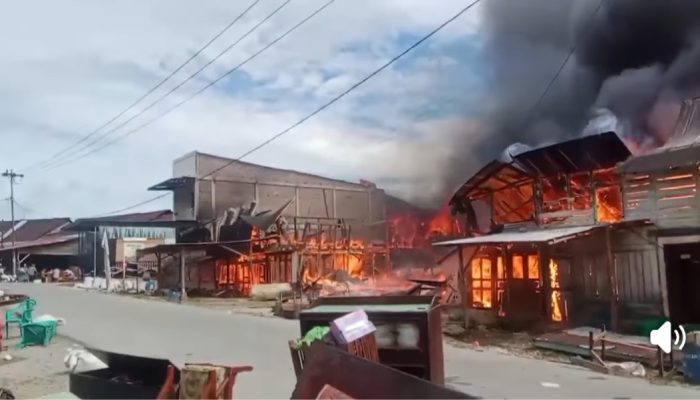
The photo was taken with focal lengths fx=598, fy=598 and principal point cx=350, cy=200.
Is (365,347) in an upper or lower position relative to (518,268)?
lower

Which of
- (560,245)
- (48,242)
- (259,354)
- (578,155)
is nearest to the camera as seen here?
(259,354)

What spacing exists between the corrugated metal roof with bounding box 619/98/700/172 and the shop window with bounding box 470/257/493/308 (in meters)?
5.25

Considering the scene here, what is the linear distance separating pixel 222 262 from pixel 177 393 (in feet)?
96.7

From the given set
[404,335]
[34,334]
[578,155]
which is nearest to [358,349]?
[404,335]

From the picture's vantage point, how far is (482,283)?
59.0 ft

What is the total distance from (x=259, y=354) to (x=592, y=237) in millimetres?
8558

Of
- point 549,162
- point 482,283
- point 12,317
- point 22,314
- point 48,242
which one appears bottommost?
point 12,317

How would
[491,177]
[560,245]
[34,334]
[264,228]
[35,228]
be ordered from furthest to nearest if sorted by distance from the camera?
[35,228] < [264,228] < [491,177] < [560,245] < [34,334]

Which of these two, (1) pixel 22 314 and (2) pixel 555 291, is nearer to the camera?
(2) pixel 555 291

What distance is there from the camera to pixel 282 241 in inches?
1208

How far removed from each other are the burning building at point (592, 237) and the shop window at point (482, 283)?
0.03 m

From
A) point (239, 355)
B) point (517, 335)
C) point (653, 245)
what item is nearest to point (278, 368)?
point (239, 355)

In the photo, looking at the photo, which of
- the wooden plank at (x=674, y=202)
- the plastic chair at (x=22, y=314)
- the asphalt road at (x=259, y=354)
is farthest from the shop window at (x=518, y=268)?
the plastic chair at (x=22, y=314)

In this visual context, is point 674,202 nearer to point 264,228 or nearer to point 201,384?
point 201,384
